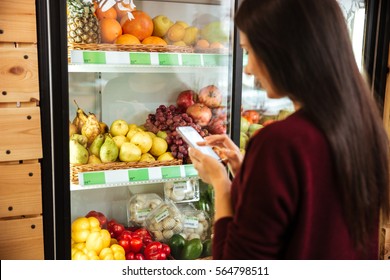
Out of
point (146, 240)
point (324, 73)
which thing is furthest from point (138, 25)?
point (324, 73)

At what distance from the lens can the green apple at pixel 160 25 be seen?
2172mm

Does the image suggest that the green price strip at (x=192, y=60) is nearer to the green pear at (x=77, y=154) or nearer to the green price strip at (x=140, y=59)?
the green price strip at (x=140, y=59)

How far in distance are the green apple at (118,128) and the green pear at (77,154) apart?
0.19 metres

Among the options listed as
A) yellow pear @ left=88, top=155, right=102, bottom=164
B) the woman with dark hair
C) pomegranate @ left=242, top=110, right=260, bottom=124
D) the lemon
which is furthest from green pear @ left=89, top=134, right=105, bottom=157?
the woman with dark hair

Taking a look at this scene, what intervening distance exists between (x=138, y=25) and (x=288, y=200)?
58.2 inches

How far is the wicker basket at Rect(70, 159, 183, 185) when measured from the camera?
186 cm

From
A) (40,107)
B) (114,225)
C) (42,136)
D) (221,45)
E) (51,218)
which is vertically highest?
(221,45)

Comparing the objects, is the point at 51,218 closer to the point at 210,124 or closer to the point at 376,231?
the point at 210,124

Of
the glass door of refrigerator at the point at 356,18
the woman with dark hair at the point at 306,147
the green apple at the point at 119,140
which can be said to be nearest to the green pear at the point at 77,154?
the green apple at the point at 119,140

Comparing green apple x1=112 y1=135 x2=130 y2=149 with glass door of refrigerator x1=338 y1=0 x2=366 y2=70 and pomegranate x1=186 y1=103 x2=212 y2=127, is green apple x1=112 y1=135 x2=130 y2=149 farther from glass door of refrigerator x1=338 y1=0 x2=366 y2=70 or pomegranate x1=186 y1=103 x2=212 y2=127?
glass door of refrigerator x1=338 y1=0 x2=366 y2=70

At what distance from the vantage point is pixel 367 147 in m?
0.90

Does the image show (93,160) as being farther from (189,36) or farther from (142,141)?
(189,36)
